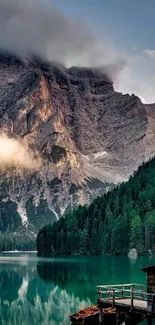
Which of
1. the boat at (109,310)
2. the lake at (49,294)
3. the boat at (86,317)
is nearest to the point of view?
the boat at (109,310)

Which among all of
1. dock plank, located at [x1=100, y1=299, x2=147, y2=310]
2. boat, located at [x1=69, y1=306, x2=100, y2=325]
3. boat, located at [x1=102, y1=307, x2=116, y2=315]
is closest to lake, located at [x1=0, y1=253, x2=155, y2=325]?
boat, located at [x1=69, y1=306, x2=100, y2=325]

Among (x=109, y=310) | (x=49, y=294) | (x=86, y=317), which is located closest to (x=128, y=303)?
(x=109, y=310)

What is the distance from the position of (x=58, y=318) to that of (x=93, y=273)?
152 ft

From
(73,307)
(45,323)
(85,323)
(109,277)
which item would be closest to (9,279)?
(109,277)

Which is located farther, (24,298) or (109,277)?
(109,277)

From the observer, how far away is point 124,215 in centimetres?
18888

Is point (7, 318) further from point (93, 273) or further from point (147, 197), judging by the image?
point (147, 197)

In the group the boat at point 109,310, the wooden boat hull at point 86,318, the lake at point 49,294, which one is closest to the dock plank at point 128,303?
the boat at point 109,310

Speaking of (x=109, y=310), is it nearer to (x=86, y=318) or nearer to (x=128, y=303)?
(x=86, y=318)

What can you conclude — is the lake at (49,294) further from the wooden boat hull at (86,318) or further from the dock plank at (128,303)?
the dock plank at (128,303)

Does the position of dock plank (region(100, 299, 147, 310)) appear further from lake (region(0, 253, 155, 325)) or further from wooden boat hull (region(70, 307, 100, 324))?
lake (region(0, 253, 155, 325))

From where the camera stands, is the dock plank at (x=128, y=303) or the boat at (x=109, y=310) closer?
the dock plank at (x=128, y=303)

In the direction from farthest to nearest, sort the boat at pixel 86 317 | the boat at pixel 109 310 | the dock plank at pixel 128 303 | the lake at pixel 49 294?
the lake at pixel 49 294, the boat at pixel 86 317, the boat at pixel 109 310, the dock plank at pixel 128 303

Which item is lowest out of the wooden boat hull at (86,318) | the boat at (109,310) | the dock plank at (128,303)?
the wooden boat hull at (86,318)
